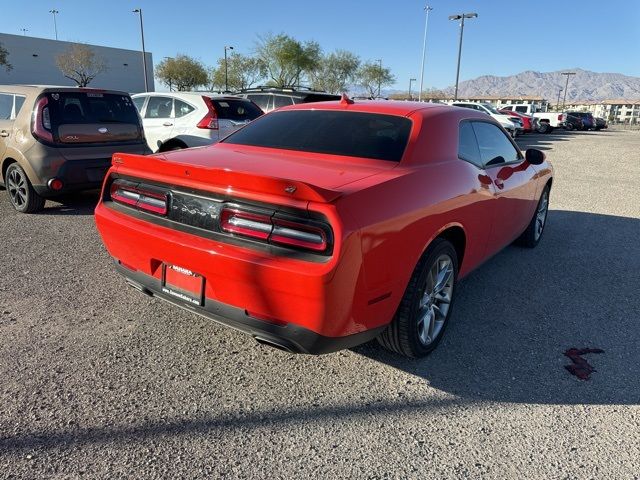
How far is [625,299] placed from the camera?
13.8ft

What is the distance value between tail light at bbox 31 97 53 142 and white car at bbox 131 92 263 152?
102 inches

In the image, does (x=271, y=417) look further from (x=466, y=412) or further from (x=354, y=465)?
(x=466, y=412)

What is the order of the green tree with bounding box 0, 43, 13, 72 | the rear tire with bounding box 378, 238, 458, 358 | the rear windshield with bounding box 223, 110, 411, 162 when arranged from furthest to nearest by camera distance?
1. the green tree with bounding box 0, 43, 13, 72
2. the rear windshield with bounding box 223, 110, 411, 162
3. the rear tire with bounding box 378, 238, 458, 358

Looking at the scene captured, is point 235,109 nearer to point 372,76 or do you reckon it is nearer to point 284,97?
point 284,97

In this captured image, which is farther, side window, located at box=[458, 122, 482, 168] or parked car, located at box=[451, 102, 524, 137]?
parked car, located at box=[451, 102, 524, 137]

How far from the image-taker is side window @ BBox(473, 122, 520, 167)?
392 cm

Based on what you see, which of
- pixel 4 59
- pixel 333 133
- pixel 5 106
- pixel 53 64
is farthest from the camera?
pixel 53 64

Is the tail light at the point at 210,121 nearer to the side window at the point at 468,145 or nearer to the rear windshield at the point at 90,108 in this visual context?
the rear windshield at the point at 90,108

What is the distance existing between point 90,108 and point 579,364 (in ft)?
20.6

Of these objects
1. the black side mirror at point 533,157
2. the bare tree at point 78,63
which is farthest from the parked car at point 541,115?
the bare tree at point 78,63

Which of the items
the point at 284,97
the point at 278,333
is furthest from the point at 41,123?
the point at 284,97

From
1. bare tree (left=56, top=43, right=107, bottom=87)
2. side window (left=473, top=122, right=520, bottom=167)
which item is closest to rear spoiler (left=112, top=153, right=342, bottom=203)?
side window (left=473, top=122, right=520, bottom=167)

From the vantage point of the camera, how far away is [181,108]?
8.80 meters

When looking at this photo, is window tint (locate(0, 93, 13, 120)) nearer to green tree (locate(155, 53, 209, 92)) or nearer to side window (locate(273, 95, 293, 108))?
side window (locate(273, 95, 293, 108))
